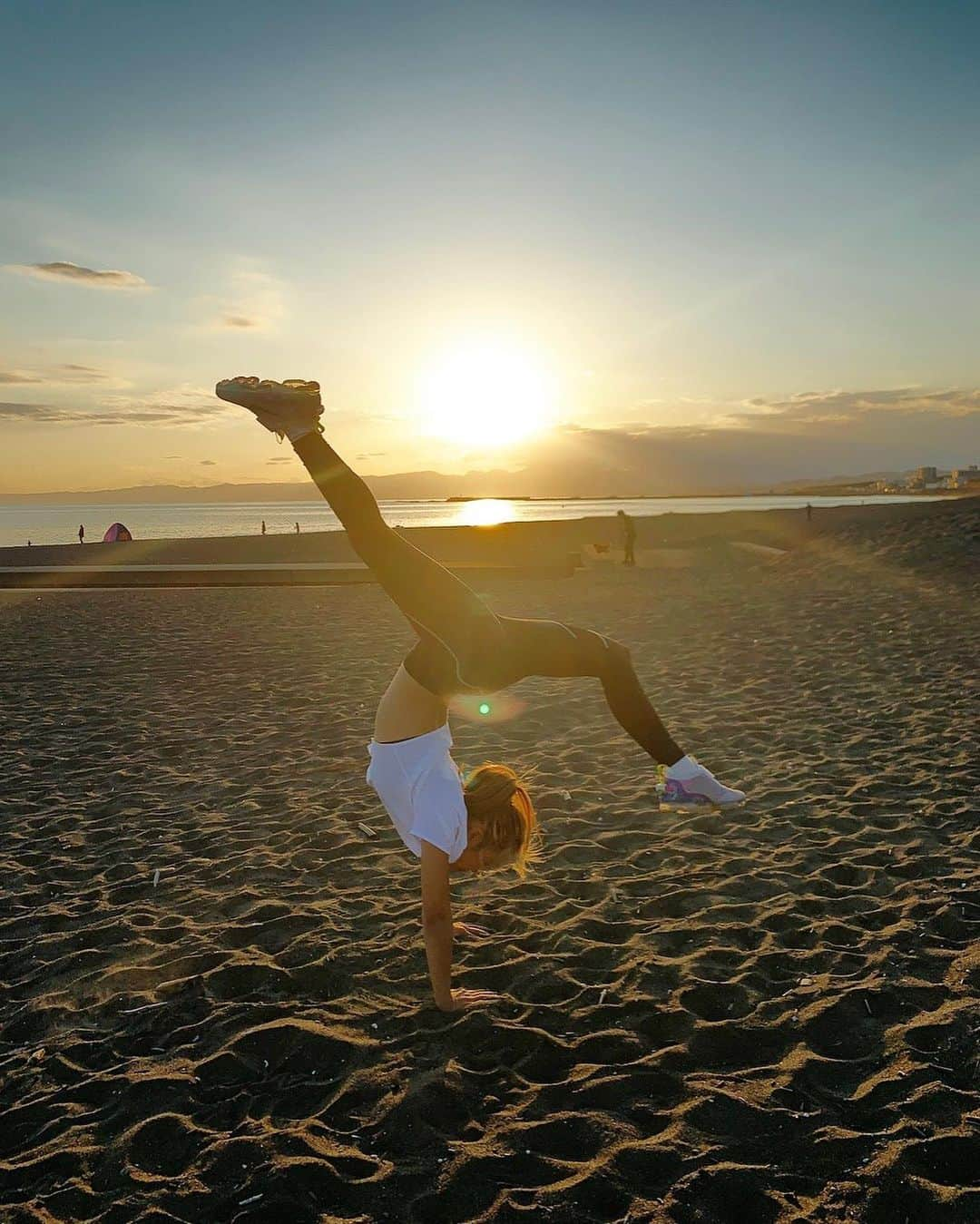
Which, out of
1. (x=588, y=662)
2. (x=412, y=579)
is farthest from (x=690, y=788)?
(x=412, y=579)

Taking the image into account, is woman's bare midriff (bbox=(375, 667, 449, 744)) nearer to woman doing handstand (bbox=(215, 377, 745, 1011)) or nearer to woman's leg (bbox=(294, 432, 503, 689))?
woman doing handstand (bbox=(215, 377, 745, 1011))

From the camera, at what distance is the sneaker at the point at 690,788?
420 centimetres

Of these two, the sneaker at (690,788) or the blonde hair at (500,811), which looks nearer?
the blonde hair at (500,811)

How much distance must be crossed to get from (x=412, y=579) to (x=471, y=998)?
1.96 meters

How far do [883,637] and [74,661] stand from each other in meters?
12.1

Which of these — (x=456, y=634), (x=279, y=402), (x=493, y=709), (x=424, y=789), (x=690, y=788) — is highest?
(x=279, y=402)

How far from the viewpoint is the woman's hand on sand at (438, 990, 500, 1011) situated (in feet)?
13.3

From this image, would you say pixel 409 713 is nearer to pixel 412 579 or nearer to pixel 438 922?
pixel 412 579

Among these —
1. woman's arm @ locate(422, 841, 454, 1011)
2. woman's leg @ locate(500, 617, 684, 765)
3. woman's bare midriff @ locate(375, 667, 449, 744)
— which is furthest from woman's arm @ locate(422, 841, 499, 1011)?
woman's leg @ locate(500, 617, 684, 765)

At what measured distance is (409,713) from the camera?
386cm

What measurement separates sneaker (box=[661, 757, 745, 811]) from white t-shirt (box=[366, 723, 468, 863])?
3.45 feet

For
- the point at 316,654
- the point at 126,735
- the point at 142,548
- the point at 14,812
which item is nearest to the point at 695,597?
the point at 316,654

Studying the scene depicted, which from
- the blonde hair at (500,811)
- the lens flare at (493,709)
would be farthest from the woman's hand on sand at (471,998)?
the lens flare at (493,709)

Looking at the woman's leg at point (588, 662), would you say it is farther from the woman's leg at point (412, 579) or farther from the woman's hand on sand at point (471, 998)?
the woman's hand on sand at point (471, 998)
